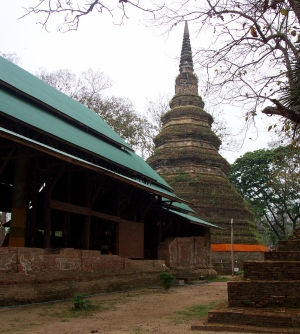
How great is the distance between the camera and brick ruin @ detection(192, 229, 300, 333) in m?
5.82

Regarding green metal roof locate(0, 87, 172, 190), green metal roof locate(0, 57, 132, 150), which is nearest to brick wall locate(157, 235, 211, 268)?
green metal roof locate(0, 87, 172, 190)

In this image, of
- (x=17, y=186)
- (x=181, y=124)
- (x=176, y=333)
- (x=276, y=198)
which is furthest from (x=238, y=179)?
(x=176, y=333)

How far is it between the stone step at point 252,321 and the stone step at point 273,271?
2.53ft

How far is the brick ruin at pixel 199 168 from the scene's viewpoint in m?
22.5

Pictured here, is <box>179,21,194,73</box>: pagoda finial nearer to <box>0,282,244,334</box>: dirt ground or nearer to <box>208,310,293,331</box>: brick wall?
<box>0,282,244,334</box>: dirt ground

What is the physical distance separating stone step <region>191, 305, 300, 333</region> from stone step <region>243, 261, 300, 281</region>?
2.53ft

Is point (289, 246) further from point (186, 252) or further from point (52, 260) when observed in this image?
point (186, 252)

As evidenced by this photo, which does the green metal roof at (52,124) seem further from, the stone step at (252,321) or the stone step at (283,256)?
the stone step at (252,321)

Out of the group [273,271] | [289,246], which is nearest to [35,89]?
[289,246]

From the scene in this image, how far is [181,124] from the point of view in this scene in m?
26.2

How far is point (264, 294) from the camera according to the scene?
666 centimetres

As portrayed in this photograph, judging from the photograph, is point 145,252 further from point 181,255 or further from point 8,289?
point 8,289

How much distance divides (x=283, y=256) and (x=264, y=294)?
1.43 m

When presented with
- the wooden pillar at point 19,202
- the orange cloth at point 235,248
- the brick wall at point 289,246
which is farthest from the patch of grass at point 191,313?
the orange cloth at point 235,248
